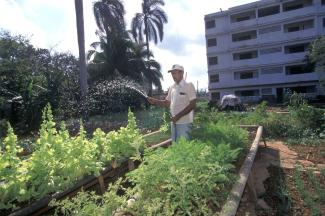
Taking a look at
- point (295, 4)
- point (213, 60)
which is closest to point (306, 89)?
point (295, 4)

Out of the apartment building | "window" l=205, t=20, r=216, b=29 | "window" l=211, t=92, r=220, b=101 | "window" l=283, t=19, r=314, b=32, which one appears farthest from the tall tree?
"window" l=205, t=20, r=216, b=29

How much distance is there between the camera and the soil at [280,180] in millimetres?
4293

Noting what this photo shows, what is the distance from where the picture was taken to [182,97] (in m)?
5.50

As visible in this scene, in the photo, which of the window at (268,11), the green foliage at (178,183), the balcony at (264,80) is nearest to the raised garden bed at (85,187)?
the green foliage at (178,183)

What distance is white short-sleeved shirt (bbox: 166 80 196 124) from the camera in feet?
17.9

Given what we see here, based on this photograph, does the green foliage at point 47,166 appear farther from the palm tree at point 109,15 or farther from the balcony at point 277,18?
the balcony at point 277,18

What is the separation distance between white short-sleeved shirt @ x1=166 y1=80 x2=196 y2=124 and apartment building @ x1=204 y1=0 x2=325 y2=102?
33.6 metres

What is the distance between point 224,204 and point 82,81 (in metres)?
14.9

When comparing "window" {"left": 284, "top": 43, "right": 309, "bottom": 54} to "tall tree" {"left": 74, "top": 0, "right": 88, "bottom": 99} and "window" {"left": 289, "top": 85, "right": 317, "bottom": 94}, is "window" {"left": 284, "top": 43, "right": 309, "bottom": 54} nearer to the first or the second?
"window" {"left": 289, "top": 85, "right": 317, "bottom": 94}

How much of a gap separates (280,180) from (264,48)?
3822 cm

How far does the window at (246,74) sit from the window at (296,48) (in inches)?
→ 173

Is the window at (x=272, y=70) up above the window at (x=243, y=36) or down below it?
below

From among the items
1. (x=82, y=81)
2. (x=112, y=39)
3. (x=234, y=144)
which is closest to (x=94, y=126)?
(x=82, y=81)

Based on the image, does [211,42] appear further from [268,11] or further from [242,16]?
[268,11]
